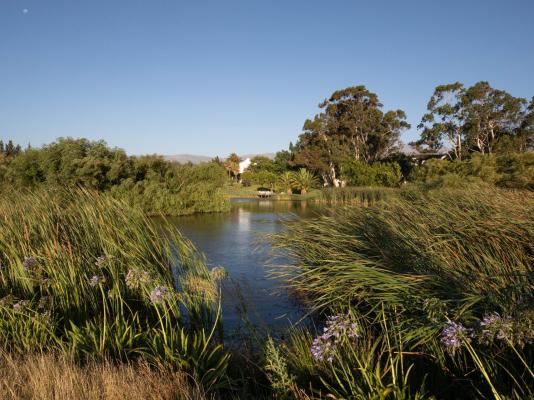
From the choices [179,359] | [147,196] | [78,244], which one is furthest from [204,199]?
[179,359]

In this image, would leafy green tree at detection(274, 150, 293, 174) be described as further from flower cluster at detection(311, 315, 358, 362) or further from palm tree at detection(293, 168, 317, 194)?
flower cluster at detection(311, 315, 358, 362)

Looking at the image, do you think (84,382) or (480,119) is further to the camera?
(480,119)

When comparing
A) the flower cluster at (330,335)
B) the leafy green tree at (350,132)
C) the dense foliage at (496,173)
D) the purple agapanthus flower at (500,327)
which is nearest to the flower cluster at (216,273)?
the flower cluster at (330,335)

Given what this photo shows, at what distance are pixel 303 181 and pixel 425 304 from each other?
37.2 metres

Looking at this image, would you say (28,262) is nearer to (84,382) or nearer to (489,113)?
(84,382)

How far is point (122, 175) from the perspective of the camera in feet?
72.1

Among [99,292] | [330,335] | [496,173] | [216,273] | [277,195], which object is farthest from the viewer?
[277,195]

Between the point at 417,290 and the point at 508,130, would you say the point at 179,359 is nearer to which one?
the point at 417,290

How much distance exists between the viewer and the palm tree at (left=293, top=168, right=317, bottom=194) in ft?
131

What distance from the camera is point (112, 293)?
11.8ft

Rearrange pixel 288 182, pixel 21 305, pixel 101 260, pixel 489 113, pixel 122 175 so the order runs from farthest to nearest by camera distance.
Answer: pixel 288 182
pixel 489 113
pixel 122 175
pixel 101 260
pixel 21 305

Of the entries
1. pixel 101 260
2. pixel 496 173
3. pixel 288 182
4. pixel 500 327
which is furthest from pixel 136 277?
pixel 288 182

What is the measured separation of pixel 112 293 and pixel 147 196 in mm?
18199

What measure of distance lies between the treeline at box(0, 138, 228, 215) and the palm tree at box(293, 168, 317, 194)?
15252 millimetres
